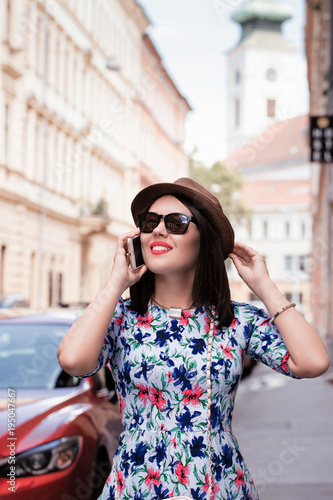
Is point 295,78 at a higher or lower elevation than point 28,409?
higher

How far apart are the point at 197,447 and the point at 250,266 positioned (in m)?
0.63

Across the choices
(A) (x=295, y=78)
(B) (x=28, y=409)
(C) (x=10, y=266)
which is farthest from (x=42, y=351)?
(A) (x=295, y=78)

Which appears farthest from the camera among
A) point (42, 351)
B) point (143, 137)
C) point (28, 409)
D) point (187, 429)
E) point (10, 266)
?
point (143, 137)

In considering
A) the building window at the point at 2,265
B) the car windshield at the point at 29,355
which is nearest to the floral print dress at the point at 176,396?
the car windshield at the point at 29,355

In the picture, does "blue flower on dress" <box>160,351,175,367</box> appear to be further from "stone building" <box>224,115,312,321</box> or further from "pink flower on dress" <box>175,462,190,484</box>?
"stone building" <box>224,115,312,321</box>

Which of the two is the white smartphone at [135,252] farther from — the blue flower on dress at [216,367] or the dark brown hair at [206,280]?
the blue flower on dress at [216,367]

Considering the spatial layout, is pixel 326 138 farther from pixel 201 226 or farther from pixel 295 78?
pixel 295 78

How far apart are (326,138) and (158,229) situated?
43.4 ft

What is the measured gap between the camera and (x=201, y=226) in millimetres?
2732

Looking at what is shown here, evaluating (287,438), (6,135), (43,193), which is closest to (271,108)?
(43,193)

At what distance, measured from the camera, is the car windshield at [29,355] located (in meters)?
5.19

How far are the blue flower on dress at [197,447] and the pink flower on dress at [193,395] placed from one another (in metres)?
0.10

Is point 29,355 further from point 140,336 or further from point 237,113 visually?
point 237,113

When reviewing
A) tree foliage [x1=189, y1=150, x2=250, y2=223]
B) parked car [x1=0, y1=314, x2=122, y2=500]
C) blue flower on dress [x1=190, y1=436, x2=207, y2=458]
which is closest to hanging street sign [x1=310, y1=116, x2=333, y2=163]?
parked car [x1=0, y1=314, x2=122, y2=500]
